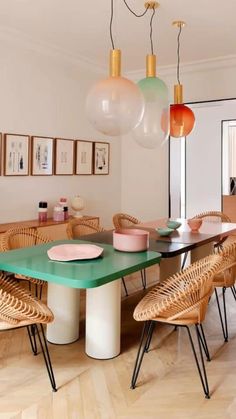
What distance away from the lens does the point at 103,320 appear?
2.54m

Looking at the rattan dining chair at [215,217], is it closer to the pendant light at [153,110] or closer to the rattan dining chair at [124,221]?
the rattan dining chair at [124,221]

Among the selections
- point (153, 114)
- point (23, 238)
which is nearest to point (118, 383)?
point (23, 238)

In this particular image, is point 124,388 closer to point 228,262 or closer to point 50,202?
point 228,262

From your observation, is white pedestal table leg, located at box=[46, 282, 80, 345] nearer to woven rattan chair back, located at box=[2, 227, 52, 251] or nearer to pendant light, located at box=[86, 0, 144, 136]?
woven rattan chair back, located at box=[2, 227, 52, 251]

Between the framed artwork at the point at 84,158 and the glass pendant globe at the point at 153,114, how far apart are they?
2.22 metres

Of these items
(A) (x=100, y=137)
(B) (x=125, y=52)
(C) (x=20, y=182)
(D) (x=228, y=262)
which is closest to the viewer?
(D) (x=228, y=262)

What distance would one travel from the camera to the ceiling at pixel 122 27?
11.5 feet

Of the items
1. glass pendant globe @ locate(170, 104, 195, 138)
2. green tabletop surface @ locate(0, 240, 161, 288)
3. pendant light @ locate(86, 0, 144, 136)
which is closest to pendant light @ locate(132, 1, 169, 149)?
glass pendant globe @ locate(170, 104, 195, 138)

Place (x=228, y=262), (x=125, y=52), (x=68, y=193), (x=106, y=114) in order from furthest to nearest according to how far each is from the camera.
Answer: (x=68, y=193) → (x=125, y=52) → (x=228, y=262) → (x=106, y=114)

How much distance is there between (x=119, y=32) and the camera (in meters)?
4.15

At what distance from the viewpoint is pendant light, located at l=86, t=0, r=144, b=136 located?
244 cm

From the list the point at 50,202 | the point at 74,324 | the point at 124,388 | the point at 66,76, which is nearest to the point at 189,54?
the point at 66,76

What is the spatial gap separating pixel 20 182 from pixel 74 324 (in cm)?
221

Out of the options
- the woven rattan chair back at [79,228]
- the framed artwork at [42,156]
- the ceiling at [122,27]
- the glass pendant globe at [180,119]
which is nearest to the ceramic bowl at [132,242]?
the woven rattan chair back at [79,228]
